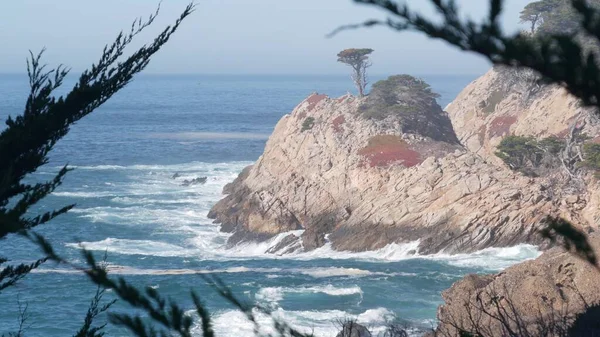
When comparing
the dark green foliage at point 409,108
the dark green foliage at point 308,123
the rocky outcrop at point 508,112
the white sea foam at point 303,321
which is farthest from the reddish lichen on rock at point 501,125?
the white sea foam at point 303,321

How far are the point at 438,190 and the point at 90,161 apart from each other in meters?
39.9

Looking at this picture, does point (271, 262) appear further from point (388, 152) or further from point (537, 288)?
point (537, 288)

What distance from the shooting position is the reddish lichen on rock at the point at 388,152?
3747cm

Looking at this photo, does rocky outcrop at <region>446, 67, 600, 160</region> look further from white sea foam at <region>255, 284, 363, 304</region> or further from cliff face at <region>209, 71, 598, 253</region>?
white sea foam at <region>255, 284, 363, 304</region>

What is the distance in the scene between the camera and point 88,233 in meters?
38.1

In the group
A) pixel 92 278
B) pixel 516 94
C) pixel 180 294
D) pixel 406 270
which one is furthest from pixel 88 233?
pixel 92 278

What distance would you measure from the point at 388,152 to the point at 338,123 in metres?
5.36

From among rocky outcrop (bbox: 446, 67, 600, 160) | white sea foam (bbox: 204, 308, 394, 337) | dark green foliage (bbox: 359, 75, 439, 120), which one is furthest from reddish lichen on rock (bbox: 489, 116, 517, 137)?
white sea foam (bbox: 204, 308, 394, 337)

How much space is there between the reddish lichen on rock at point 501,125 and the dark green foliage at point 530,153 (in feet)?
30.5

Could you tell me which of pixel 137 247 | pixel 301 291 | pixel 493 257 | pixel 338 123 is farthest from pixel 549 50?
pixel 338 123

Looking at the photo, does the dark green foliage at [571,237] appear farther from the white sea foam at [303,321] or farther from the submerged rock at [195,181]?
the submerged rock at [195,181]

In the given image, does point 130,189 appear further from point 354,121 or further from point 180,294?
point 180,294

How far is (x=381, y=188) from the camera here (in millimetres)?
35562

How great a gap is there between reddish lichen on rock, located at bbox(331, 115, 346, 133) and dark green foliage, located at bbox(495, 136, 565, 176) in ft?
27.3
